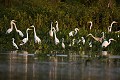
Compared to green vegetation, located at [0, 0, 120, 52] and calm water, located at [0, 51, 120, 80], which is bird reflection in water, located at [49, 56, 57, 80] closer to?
calm water, located at [0, 51, 120, 80]

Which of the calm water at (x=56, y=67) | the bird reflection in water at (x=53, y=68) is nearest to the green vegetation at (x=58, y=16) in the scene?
the calm water at (x=56, y=67)

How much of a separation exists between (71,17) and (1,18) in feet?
18.8

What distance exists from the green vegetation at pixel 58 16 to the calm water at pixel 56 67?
7.10 m

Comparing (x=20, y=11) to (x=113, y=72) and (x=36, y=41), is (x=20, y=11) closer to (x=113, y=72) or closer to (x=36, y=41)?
(x=36, y=41)

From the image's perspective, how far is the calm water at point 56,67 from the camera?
1772cm

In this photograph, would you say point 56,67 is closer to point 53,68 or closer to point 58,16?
point 53,68

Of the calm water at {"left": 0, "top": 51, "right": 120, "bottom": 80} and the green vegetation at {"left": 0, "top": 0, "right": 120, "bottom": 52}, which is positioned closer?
the calm water at {"left": 0, "top": 51, "right": 120, "bottom": 80}

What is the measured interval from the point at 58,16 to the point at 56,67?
2175cm

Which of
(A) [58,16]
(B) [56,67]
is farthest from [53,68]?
(A) [58,16]

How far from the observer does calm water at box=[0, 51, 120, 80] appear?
17719mm

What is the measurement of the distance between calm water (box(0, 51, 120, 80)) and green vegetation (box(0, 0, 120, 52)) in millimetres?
7102

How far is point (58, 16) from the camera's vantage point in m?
41.8

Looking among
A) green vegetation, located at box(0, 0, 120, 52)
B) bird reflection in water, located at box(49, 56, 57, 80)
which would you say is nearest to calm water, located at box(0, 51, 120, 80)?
bird reflection in water, located at box(49, 56, 57, 80)

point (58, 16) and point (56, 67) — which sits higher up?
point (58, 16)
